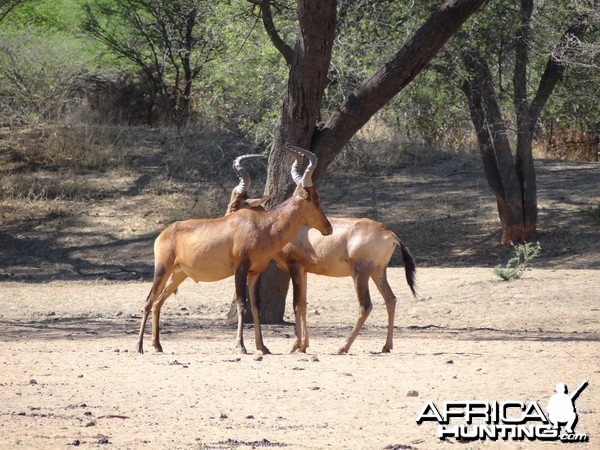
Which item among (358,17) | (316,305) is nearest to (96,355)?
(316,305)

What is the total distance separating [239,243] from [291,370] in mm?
1918

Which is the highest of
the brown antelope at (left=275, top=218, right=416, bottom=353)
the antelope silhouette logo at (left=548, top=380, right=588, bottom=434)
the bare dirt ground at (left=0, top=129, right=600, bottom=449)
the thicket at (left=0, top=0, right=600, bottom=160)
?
the thicket at (left=0, top=0, right=600, bottom=160)

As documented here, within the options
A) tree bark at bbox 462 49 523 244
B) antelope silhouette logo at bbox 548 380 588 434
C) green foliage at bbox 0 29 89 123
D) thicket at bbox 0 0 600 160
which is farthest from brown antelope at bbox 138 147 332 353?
green foliage at bbox 0 29 89 123

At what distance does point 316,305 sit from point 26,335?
5.16m

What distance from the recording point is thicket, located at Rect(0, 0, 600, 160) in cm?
2045

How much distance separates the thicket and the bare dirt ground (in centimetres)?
196

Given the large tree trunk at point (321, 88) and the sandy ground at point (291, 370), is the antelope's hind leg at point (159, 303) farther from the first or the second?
the large tree trunk at point (321, 88)

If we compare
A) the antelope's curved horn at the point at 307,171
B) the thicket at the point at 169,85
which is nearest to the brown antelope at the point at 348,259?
the antelope's curved horn at the point at 307,171

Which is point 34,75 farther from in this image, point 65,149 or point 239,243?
point 239,243

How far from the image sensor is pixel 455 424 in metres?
7.61

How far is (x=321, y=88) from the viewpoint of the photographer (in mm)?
13750

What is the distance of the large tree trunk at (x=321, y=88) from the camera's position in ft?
43.4

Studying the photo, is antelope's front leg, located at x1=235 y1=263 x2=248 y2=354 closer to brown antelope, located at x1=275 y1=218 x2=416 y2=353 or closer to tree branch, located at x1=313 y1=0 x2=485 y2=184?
brown antelope, located at x1=275 y1=218 x2=416 y2=353

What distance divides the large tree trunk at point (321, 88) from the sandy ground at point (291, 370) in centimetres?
191
